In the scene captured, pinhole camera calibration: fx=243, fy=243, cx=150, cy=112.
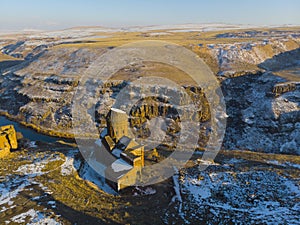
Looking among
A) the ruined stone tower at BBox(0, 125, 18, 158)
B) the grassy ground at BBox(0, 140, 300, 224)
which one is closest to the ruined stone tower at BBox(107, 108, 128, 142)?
the grassy ground at BBox(0, 140, 300, 224)

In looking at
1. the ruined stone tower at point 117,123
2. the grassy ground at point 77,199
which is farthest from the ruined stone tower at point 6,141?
the ruined stone tower at point 117,123

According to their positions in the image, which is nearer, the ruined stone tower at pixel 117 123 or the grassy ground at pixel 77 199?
the grassy ground at pixel 77 199

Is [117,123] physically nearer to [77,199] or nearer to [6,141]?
[77,199]

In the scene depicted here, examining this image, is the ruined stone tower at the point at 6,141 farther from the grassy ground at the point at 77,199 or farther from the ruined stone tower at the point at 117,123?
the ruined stone tower at the point at 117,123

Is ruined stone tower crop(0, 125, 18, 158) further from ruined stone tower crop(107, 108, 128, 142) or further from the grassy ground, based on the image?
ruined stone tower crop(107, 108, 128, 142)

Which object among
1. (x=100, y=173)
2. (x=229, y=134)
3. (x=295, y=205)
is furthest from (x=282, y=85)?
(x=100, y=173)

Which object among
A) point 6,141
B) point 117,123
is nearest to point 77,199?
point 117,123

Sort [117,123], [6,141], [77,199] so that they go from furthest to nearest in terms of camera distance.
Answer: [6,141]
[117,123]
[77,199]

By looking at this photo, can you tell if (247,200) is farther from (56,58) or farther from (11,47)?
(11,47)

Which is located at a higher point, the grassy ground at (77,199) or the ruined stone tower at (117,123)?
the ruined stone tower at (117,123)
